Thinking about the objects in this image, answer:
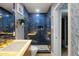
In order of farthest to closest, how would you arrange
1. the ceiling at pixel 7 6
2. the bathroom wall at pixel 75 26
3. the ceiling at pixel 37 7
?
the ceiling at pixel 37 7 → the ceiling at pixel 7 6 → the bathroom wall at pixel 75 26

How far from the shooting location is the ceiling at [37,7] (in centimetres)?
200

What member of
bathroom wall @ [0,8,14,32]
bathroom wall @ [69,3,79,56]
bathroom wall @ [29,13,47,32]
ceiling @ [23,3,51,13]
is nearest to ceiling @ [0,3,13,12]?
bathroom wall @ [0,8,14,32]

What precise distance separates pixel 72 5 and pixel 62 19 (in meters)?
1.31

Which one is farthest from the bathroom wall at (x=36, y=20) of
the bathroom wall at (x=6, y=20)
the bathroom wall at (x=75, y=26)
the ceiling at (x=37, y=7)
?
the bathroom wall at (x=75, y=26)

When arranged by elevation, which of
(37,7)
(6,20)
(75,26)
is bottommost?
(75,26)

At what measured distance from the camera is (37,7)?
2037 mm

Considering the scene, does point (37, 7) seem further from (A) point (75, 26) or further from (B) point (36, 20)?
(A) point (75, 26)

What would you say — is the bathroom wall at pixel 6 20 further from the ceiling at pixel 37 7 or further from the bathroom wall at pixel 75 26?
the bathroom wall at pixel 75 26

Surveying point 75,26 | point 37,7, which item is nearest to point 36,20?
point 37,7

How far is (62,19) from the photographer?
2.82 meters

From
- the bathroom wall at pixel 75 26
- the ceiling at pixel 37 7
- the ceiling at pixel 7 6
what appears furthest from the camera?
the ceiling at pixel 37 7

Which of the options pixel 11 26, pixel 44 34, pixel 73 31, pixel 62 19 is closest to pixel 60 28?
pixel 62 19

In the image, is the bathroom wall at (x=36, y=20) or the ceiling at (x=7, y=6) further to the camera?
the bathroom wall at (x=36, y=20)

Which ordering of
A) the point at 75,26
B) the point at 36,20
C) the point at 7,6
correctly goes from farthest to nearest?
the point at 36,20 → the point at 7,6 → the point at 75,26
